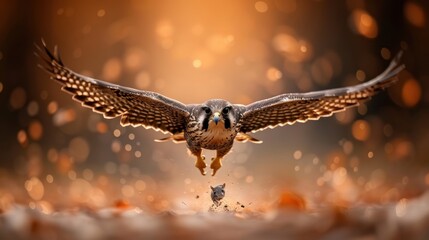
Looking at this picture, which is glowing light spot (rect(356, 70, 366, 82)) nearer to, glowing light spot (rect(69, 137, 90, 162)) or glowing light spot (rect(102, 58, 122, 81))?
glowing light spot (rect(102, 58, 122, 81))

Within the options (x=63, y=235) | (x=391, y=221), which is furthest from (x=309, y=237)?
(x=63, y=235)

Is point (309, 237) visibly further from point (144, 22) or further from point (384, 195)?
point (144, 22)

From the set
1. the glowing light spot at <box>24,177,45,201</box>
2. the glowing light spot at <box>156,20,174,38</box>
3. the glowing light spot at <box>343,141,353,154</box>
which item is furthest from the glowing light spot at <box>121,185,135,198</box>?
the glowing light spot at <box>343,141,353,154</box>

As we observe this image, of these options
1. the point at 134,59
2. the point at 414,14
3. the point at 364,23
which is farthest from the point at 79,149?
the point at 414,14

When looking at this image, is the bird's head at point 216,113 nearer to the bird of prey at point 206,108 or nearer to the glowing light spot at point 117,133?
the bird of prey at point 206,108

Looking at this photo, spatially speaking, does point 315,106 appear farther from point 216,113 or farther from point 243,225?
point 243,225
